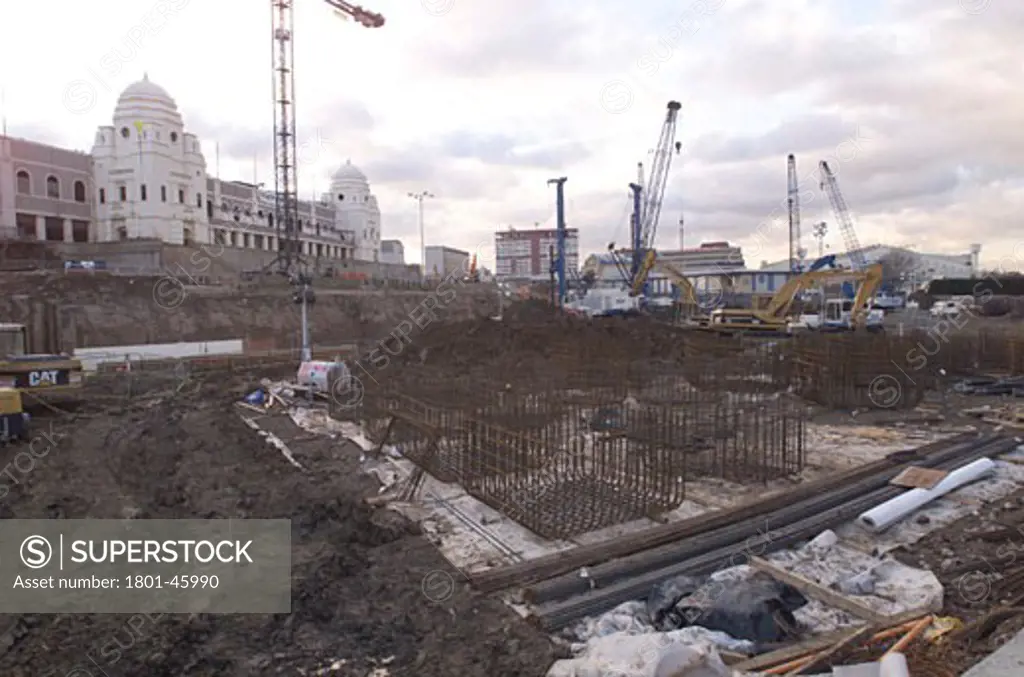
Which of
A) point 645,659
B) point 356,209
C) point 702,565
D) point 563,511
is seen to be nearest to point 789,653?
point 645,659

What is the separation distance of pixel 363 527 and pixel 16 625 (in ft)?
9.72

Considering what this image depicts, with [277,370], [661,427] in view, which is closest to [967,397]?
[661,427]

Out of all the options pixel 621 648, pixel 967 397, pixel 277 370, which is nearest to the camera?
pixel 621 648

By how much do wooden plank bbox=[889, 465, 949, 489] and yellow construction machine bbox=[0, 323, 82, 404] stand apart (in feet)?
52.0

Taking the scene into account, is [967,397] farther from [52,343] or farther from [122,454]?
[52,343]

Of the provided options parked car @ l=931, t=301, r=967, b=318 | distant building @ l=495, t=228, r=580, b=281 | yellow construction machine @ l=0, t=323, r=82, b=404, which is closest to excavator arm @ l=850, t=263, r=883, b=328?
parked car @ l=931, t=301, r=967, b=318

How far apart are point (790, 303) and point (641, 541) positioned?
26.3 m

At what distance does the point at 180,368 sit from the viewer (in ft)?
68.0

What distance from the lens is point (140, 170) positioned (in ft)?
135

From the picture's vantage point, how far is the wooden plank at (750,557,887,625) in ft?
16.3

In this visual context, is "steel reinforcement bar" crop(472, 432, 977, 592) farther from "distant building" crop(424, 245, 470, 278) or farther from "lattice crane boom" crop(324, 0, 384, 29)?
"distant building" crop(424, 245, 470, 278)

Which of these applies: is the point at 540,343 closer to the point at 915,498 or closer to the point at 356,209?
the point at 915,498

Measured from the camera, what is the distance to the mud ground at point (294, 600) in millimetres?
4605

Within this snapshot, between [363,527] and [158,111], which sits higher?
[158,111]
